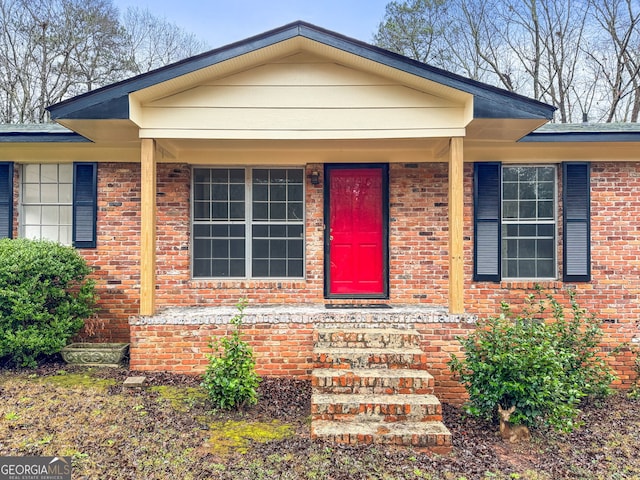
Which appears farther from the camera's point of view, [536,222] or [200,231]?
[200,231]

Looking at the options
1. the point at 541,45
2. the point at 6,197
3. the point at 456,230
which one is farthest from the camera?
the point at 541,45

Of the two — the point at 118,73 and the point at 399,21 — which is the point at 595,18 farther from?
the point at 118,73

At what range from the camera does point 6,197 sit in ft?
19.6

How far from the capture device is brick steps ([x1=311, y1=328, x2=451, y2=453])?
3.42 metres

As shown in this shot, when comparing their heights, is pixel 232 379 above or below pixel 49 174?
below

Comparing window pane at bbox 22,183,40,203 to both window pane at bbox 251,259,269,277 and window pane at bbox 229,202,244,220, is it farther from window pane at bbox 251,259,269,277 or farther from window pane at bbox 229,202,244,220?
window pane at bbox 251,259,269,277

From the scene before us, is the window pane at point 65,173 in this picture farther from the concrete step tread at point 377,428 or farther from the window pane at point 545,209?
the window pane at point 545,209

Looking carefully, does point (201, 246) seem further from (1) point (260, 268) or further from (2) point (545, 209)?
(2) point (545, 209)

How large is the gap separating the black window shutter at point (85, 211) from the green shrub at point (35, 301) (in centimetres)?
54

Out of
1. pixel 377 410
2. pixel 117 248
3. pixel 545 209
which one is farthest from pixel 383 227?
pixel 117 248

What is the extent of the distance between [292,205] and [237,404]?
9.95ft

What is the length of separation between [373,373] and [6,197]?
19.0 ft

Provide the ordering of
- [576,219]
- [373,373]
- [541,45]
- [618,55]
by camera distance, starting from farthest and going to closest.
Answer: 1. [541,45]
2. [618,55]
3. [576,219]
4. [373,373]

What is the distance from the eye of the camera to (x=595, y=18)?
49.0 ft
